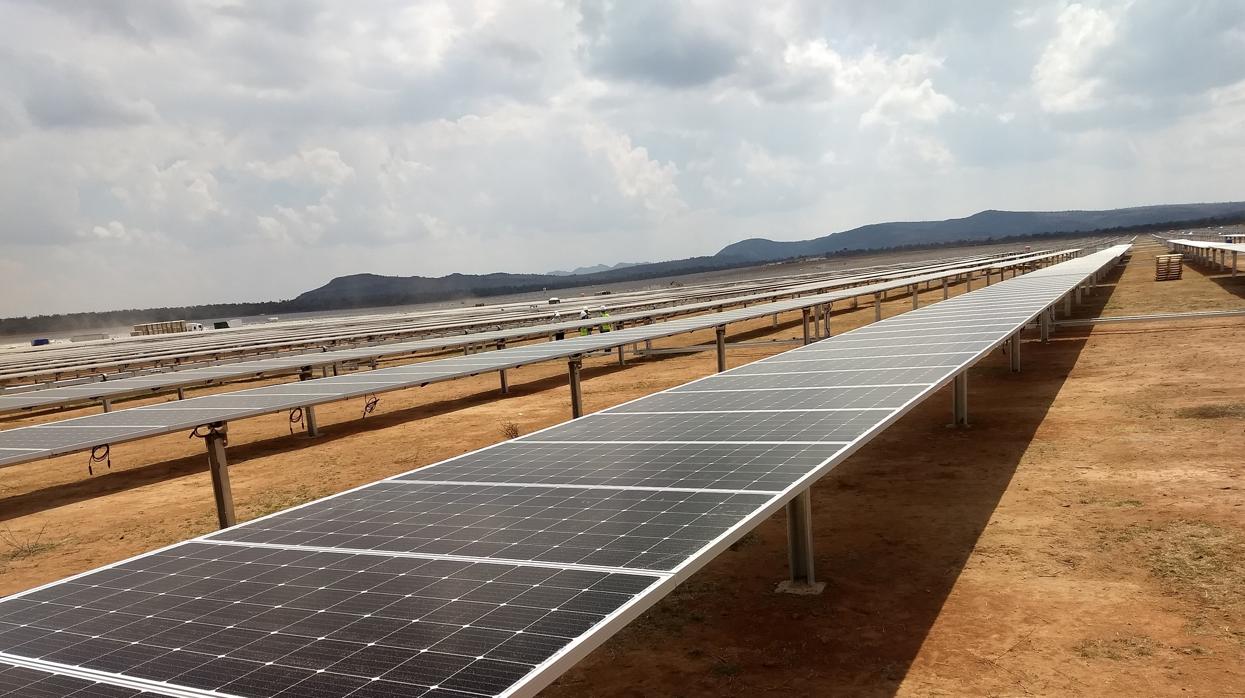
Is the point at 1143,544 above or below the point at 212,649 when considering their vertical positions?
below

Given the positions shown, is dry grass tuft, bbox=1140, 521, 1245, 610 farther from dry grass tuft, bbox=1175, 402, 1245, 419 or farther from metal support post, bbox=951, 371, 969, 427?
dry grass tuft, bbox=1175, 402, 1245, 419

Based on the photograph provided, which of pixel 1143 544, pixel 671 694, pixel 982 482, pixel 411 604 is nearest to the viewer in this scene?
pixel 411 604

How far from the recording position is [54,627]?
461cm

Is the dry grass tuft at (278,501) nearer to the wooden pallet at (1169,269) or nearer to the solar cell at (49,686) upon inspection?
the solar cell at (49,686)

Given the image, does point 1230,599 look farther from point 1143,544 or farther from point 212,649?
point 212,649

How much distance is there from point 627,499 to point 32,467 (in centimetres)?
2336

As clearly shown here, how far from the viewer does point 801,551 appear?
8578mm

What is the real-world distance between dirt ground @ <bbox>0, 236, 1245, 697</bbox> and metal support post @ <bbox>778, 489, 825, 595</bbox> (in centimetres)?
21

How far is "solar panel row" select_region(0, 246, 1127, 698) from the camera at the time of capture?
3.66 metres

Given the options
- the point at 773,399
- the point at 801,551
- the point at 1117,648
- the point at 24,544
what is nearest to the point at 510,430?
the point at 24,544

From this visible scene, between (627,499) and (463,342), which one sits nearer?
(627,499)

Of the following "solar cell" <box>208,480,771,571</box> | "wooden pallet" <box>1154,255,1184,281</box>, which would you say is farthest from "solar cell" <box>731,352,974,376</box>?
"wooden pallet" <box>1154,255,1184,281</box>

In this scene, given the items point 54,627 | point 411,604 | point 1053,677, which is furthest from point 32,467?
point 1053,677

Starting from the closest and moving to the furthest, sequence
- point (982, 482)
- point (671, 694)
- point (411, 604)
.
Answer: point (411, 604), point (671, 694), point (982, 482)
